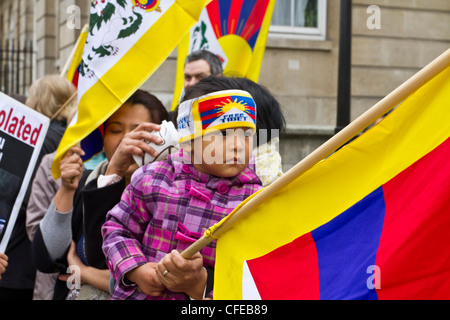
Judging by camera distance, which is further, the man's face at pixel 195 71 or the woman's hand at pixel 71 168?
the man's face at pixel 195 71

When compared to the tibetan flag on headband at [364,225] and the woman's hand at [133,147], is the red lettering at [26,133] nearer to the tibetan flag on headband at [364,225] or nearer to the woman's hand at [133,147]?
the woman's hand at [133,147]

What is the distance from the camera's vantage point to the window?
10.5 meters

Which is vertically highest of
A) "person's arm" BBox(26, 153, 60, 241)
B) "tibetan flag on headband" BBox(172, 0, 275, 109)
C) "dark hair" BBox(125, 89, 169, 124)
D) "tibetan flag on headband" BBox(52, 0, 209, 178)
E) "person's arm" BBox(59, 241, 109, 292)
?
"tibetan flag on headband" BBox(172, 0, 275, 109)

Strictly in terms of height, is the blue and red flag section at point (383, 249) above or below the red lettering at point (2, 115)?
below

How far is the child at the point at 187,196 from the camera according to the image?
219cm

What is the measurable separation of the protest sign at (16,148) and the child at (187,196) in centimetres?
72

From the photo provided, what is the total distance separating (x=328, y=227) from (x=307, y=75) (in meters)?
8.53

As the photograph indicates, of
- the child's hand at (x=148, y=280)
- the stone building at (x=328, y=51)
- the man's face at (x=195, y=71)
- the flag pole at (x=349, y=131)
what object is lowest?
the child's hand at (x=148, y=280)

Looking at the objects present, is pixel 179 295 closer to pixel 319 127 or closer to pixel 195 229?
pixel 195 229

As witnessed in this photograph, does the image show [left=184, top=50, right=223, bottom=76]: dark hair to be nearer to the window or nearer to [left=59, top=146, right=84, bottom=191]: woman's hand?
[left=59, top=146, right=84, bottom=191]: woman's hand

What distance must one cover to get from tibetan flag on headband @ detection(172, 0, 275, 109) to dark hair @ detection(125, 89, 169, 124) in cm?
112

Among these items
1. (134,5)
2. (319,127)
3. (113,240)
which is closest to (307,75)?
(319,127)

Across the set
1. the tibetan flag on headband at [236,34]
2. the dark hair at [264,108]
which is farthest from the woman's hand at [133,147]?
the tibetan flag on headband at [236,34]

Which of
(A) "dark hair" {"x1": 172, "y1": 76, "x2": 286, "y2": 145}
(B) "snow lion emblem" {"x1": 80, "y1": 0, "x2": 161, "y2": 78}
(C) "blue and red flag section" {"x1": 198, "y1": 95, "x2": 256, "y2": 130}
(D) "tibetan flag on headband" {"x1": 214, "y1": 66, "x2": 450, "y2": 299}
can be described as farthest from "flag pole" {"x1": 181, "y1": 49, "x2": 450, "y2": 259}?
(B) "snow lion emblem" {"x1": 80, "y1": 0, "x2": 161, "y2": 78}
